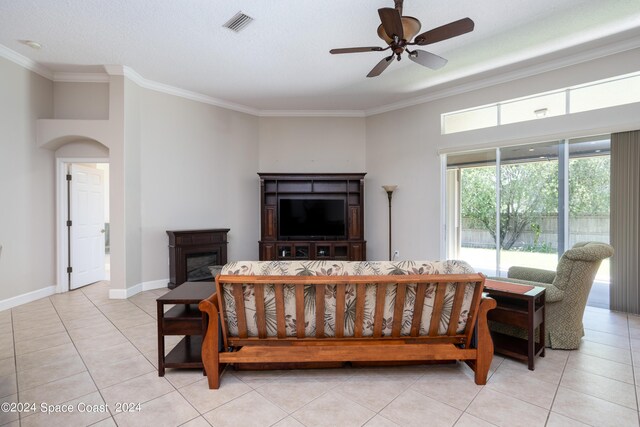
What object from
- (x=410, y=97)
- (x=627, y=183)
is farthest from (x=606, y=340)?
(x=410, y=97)

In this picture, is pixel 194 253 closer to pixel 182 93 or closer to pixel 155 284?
pixel 155 284

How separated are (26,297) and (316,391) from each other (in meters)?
4.40

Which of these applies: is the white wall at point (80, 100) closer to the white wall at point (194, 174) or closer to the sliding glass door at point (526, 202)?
the white wall at point (194, 174)

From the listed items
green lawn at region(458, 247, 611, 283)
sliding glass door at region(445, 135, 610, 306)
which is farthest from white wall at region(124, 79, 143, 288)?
green lawn at region(458, 247, 611, 283)

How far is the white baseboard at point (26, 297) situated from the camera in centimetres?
371

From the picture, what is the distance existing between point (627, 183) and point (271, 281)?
438 cm

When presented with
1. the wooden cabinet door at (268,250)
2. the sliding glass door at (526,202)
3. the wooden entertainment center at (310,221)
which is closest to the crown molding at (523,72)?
the sliding glass door at (526,202)

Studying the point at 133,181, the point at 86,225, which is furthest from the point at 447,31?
the point at 86,225

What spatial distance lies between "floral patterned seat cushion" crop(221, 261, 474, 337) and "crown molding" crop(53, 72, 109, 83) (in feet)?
13.9

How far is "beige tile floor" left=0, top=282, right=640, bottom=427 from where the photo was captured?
1.72m

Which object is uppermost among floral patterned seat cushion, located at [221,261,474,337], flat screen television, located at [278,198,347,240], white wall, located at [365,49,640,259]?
white wall, located at [365,49,640,259]

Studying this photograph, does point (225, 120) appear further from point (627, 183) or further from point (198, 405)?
point (627, 183)

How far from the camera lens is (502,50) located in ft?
12.3

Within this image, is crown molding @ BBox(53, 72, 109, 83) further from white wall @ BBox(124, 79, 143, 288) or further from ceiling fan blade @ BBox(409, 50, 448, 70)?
ceiling fan blade @ BBox(409, 50, 448, 70)
